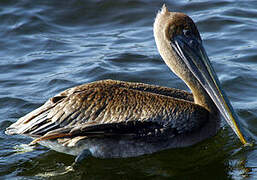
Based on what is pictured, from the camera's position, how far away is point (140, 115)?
6961 millimetres

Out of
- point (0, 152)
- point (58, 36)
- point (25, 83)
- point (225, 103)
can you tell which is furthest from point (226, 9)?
point (0, 152)

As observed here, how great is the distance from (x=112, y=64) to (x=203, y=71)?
382 cm

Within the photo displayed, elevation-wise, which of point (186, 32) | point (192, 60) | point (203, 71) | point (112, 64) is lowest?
point (112, 64)

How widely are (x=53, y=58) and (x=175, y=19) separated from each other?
15.1ft

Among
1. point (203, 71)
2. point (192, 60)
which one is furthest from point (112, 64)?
point (203, 71)

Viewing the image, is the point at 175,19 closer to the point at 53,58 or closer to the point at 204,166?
the point at 204,166

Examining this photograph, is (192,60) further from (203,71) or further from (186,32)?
(186,32)

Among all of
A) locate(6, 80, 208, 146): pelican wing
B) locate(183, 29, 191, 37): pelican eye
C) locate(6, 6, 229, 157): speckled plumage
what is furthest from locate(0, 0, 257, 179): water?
locate(183, 29, 191, 37): pelican eye

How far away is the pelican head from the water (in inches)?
23.4

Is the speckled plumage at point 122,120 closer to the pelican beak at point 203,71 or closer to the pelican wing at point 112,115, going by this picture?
the pelican wing at point 112,115

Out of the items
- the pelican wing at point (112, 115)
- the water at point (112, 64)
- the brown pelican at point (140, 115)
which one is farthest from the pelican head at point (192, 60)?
the water at point (112, 64)

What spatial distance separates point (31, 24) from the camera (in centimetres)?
1309

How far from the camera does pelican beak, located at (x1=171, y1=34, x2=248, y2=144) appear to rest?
6992 millimetres

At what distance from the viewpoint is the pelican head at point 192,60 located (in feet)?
23.1
